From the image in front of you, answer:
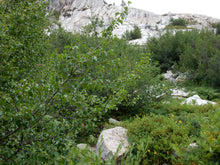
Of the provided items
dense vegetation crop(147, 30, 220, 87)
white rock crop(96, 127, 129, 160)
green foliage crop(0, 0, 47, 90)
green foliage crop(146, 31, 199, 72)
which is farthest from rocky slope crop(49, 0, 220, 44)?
white rock crop(96, 127, 129, 160)

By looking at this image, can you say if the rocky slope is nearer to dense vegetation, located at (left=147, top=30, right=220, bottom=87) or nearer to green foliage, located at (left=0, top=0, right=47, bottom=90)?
dense vegetation, located at (left=147, top=30, right=220, bottom=87)

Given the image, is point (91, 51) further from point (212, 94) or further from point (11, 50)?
point (212, 94)

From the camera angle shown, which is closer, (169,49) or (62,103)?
(62,103)

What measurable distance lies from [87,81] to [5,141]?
1192mm

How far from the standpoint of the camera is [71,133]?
2.04 meters

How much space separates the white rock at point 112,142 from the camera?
3.69 m

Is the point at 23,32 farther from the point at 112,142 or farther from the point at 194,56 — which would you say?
the point at 194,56

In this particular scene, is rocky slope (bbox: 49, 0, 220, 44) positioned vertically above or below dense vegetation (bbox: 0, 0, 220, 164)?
above

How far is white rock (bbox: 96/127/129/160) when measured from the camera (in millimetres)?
3688

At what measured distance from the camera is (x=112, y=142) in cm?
397

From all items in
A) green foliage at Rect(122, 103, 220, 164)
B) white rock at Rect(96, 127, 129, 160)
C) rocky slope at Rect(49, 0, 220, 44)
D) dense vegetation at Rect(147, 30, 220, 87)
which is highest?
rocky slope at Rect(49, 0, 220, 44)

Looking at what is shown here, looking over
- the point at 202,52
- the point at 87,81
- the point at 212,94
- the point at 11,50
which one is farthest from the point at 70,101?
the point at 202,52

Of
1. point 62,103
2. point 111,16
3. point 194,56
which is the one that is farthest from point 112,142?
point 111,16

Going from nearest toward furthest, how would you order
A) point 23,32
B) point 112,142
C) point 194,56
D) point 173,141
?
point 173,141 → point 23,32 → point 112,142 → point 194,56
